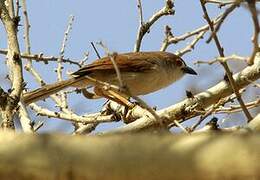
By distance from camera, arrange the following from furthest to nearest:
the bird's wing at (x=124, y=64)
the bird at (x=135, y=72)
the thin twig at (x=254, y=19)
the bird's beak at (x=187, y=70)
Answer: the bird's beak at (x=187, y=70)
the bird's wing at (x=124, y=64)
the bird at (x=135, y=72)
the thin twig at (x=254, y=19)

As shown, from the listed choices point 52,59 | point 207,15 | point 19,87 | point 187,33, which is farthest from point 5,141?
point 52,59

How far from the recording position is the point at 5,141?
41.1 inches

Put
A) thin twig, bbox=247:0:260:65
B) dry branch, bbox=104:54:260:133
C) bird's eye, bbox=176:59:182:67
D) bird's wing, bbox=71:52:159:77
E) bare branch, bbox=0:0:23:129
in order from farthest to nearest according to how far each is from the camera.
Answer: bird's eye, bbox=176:59:182:67 → bird's wing, bbox=71:52:159:77 → dry branch, bbox=104:54:260:133 → bare branch, bbox=0:0:23:129 → thin twig, bbox=247:0:260:65

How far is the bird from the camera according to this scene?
5.17 meters

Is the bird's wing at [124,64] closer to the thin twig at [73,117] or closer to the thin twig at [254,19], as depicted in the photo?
the thin twig at [73,117]

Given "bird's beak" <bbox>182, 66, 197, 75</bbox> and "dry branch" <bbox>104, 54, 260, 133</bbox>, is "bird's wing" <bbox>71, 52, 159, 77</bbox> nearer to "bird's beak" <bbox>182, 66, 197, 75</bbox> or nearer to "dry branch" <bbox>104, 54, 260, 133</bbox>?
"bird's beak" <bbox>182, 66, 197, 75</bbox>

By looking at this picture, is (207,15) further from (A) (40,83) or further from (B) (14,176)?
(A) (40,83)

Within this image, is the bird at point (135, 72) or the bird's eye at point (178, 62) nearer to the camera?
the bird at point (135, 72)

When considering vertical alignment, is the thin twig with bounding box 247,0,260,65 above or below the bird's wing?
above

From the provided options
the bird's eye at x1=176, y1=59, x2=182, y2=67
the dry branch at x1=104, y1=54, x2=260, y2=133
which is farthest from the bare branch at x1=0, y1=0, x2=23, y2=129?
the bird's eye at x1=176, y1=59, x2=182, y2=67

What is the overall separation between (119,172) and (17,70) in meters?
2.32

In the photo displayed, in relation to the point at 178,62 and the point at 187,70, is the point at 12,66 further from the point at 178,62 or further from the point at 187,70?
the point at 187,70

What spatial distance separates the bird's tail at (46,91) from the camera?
171 inches

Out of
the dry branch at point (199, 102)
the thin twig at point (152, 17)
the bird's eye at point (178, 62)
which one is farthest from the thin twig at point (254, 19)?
the bird's eye at point (178, 62)
